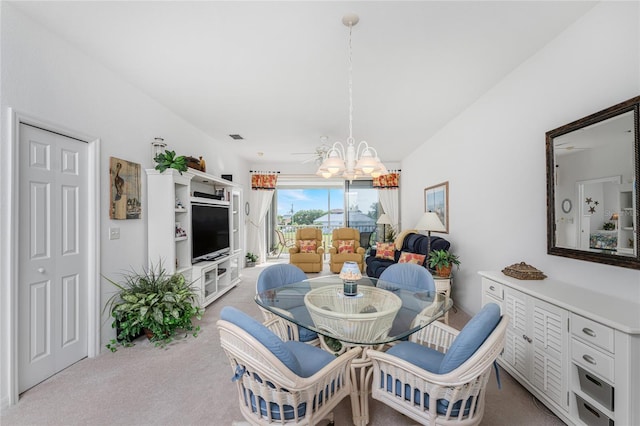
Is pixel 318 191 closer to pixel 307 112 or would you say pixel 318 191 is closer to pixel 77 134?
pixel 307 112

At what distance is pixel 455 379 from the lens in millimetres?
1132

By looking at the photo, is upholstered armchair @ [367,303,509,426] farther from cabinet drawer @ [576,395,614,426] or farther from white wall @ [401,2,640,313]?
white wall @ [401,2,640,313]

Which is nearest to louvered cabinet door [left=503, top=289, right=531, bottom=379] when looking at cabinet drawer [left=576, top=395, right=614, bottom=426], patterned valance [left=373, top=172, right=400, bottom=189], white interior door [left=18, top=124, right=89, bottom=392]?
cabinet drawer [left=576, top=395, right=614, bottom=426]

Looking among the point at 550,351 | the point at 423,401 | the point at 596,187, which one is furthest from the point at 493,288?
the point at 423,401

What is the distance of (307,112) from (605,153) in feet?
9.23

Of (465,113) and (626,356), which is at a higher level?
(465,113)

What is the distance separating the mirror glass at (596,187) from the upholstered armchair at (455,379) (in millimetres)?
998

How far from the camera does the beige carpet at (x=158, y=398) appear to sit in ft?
5.36

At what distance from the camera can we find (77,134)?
220 cm

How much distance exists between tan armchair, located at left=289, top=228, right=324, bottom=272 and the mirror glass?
13.3ft

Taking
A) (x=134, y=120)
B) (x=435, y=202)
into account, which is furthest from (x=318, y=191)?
(x=134, y=120)

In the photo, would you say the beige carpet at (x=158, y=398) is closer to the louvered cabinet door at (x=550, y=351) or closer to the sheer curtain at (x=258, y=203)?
the louvered cabinet door at (x=550, y=351)

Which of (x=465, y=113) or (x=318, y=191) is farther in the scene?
Answer: (x=318, y=191)

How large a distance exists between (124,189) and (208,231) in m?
1.41
